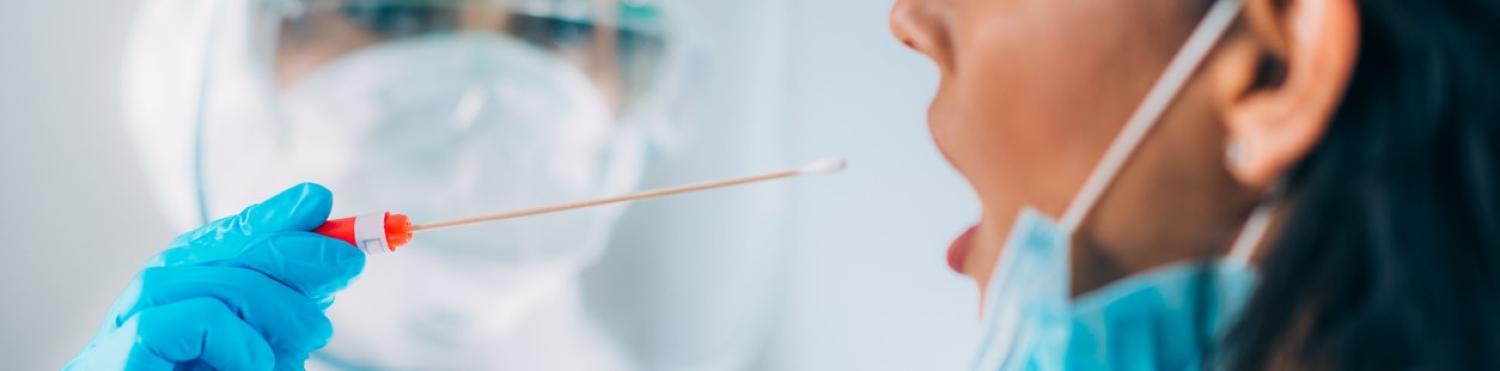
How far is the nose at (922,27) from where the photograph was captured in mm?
938

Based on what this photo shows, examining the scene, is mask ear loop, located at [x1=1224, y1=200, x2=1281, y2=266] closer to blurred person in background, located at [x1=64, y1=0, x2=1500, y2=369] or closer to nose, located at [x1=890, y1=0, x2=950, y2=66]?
Answer: blurred person in background, located at [x1=64, y1=0, x2=1500, y2=369]

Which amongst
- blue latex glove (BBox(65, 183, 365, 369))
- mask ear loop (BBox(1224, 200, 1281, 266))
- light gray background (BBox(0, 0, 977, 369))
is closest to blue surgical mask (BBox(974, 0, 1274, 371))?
mask ear loop (BBox(1224, 200, 1281, 266))

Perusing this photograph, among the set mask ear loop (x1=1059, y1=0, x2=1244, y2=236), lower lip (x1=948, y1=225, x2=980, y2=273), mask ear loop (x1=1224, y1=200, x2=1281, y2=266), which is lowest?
lower lip (x1=948, y1=225, x2=980, y2=273)

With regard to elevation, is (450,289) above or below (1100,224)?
below

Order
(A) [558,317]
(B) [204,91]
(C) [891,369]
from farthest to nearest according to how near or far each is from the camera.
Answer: (A) [558,317] < (B) [204,91] < (C) [891,369]

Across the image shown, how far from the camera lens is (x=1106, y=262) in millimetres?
795

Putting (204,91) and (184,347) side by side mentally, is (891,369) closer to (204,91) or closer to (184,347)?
(184,347)

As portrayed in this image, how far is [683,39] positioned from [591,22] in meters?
0.11

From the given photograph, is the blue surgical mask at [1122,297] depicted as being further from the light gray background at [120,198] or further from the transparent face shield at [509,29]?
the transparent face shield at [509,29]

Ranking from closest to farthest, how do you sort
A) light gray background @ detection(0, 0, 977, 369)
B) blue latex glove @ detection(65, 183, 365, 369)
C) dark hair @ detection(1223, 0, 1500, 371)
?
1. dark hair @ detection(1223, 0, 1500, 371)
2. blue latex glove @ detection(65, 183, 365, 369)
3. light gray background @ detection(0, 0, 977, 369)

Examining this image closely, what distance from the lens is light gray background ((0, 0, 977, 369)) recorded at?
45.8 inches

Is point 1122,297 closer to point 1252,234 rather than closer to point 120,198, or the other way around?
point 1252,234

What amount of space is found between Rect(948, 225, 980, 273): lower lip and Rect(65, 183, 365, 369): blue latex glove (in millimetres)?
494

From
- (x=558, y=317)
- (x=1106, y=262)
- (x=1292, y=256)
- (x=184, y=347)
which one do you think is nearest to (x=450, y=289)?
(x=558, y=317)
